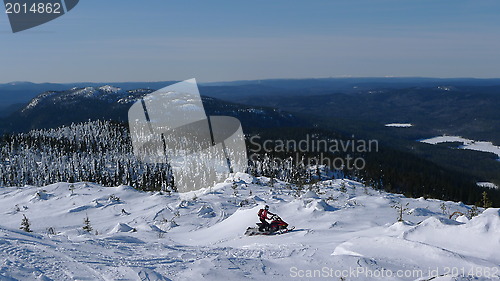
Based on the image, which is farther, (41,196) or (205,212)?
(41,196)

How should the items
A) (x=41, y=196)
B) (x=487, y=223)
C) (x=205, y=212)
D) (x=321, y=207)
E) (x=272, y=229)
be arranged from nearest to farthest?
1. (x=487, y=223)
2. (x=272, y=229)
3. (x=321, y=207)
4. (x=205, y=212)
5. (x=41, y=196)

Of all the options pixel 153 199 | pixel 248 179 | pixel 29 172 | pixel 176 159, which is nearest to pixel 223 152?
pixel 176 159

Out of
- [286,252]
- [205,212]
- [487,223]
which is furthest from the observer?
[205,212]

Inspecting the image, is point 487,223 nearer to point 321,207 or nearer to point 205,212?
point 321,207

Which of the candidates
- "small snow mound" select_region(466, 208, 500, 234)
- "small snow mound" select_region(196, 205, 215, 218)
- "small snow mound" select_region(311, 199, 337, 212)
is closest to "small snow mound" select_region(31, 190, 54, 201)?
"small snow mound" select_region(196, 205, 215, 218)

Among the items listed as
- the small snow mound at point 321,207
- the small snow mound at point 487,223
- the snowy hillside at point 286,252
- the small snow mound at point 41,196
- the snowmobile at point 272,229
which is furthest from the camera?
the small snow mound at point 41,196

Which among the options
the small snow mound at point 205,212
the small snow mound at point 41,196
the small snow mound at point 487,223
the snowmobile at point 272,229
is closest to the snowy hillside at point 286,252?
the small snow mound at point 487,223

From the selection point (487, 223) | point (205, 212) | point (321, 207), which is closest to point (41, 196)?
point (205, 212)

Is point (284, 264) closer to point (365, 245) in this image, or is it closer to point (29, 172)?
point (365, 245)

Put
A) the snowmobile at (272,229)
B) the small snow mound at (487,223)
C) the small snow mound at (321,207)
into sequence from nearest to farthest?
the small snow mound at (487,223)
the snowmobile at (272,229)
the small snow mound at (321,207)

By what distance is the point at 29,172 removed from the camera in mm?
122562

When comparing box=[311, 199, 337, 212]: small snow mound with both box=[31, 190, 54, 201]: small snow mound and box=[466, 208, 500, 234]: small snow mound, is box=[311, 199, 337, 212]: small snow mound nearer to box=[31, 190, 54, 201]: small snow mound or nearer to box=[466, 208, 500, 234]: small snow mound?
box=[466, 208, 500, 234]: small snow mound

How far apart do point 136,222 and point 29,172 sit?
116 metres

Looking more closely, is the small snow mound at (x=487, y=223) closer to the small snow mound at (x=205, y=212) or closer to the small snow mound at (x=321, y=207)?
the small snow mound at (x=321, y=207)
